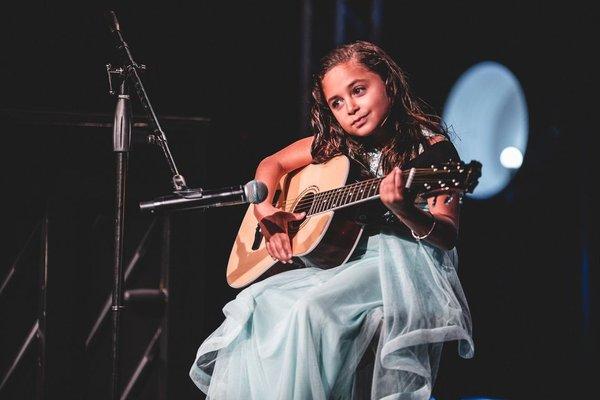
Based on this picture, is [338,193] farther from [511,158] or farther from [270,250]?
[511,158]

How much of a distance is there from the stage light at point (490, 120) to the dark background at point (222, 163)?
98 millimetres

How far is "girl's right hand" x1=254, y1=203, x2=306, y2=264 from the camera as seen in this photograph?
2572 millimetres

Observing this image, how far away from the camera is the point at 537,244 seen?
386 centimetres

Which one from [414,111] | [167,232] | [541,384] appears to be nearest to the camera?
[414,111]

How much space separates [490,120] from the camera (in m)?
4.43

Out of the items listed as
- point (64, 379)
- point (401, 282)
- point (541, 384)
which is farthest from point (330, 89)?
point (541, 384)

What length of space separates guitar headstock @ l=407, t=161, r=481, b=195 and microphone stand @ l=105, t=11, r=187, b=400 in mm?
726

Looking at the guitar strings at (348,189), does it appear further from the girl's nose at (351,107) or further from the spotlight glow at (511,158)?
the spotlight glow at (511,158)

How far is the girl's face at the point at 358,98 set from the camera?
2570 millimetres

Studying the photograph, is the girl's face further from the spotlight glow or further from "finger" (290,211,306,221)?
the spotlight glow

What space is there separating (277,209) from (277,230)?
6.0 inches

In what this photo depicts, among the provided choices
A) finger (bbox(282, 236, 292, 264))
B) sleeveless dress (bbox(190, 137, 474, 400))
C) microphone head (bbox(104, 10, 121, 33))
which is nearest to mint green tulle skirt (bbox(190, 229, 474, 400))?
sleeveless dress (bbox(190, 137, 474, 400))

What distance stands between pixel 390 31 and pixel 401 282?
83.7 inches

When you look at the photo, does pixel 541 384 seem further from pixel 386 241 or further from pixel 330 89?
pixel 330 89
